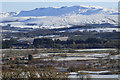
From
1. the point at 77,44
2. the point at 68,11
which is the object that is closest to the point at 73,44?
the point at 77,44

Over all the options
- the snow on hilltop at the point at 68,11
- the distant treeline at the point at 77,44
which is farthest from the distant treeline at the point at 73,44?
the snow on hilltop at the point at 68,11

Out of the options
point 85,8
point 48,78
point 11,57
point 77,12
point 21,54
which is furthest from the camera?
point 85,8

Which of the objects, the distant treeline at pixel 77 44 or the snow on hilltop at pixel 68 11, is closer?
the distant treeline at pixel 77 44

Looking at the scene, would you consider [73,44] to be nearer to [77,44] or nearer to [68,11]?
[77,44]

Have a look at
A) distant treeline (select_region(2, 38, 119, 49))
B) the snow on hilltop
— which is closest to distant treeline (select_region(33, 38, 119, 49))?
distant treeline (select_region(2, 38, 119, 49))

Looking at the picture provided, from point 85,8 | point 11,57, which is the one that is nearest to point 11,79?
point 11,57

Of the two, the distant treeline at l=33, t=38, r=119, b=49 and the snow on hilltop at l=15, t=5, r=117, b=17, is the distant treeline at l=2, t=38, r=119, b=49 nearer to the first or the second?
the distant treeline at l=33, t=38, r=119, b=49

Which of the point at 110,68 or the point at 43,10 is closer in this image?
the point at 110,68

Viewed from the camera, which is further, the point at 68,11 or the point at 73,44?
the point at 68,11

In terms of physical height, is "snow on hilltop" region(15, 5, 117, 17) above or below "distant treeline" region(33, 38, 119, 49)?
above

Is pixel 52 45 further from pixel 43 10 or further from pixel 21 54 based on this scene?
pixel 43 10

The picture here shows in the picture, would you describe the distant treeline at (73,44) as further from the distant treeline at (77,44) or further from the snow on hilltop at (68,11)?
the snow on hilltop at (68,11)
